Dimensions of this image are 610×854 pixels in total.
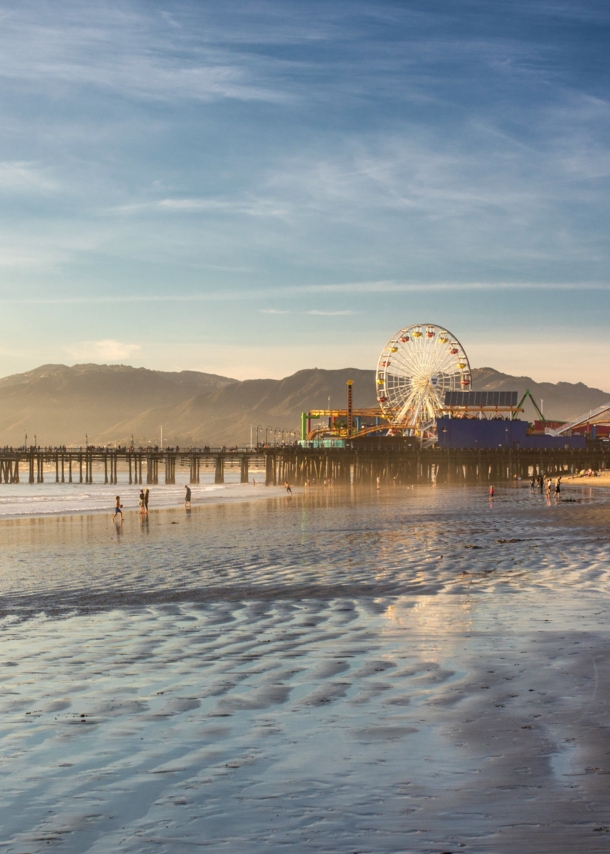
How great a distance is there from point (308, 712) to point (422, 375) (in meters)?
116

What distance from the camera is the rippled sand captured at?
5219 mm

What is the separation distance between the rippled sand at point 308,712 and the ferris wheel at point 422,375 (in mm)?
103005

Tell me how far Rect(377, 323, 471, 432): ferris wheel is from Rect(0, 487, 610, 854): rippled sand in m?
103

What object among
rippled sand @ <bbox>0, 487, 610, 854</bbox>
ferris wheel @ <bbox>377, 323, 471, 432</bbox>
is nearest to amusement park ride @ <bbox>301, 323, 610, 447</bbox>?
ferris wheel @ <bbox>377, 323, 471, 432</bbox>

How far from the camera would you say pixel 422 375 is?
122562 mm

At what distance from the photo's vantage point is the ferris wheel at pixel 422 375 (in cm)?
11969

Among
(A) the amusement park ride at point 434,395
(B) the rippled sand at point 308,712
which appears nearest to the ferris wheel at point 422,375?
(A) the amusement park ride at point 434,395

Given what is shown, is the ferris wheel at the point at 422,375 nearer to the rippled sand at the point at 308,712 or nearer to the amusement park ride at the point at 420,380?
the amusement park ride at the point at 420,380

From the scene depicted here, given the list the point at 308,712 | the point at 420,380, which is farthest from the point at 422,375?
the point at 308,712

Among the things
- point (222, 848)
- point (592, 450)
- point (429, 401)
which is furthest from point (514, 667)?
point (429, 401)

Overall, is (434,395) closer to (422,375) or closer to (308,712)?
(422,375)

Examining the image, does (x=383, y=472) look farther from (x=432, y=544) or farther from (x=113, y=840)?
(x=113, y=840)

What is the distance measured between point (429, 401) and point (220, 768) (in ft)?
394

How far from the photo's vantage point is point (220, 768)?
6.24 metres
